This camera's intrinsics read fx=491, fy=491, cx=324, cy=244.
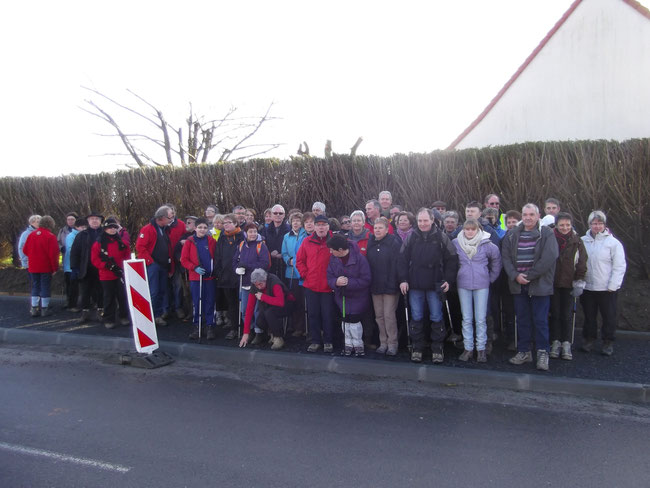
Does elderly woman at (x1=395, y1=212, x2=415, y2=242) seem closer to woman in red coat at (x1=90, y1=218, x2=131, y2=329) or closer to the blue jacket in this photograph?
the blue jacket

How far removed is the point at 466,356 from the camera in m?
6.52

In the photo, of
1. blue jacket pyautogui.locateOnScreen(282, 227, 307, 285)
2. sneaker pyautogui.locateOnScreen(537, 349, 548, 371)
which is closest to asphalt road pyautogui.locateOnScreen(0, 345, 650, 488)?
sneaker pyautogui.locateOnScreen(537, 349, 548, 371)

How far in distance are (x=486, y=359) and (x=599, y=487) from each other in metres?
2.95

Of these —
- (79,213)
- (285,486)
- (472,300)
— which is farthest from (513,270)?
(79,213)

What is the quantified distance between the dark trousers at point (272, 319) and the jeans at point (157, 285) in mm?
2578

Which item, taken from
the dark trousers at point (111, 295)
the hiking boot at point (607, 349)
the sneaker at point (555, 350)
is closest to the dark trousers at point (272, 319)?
the dark trousers at point (111, 295)

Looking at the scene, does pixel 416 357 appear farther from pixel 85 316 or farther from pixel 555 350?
pixel 85 316

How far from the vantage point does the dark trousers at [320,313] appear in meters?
7.20

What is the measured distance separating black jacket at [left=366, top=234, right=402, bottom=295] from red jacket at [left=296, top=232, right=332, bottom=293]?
0.68 metres

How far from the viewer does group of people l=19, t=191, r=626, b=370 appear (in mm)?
6371

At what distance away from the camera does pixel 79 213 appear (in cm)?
1351

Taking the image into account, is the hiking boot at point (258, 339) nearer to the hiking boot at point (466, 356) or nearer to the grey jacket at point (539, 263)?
the hiking boot at point (466, 356)

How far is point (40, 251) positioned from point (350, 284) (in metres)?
6.83

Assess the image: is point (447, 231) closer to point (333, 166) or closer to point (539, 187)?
point (539, 187)
